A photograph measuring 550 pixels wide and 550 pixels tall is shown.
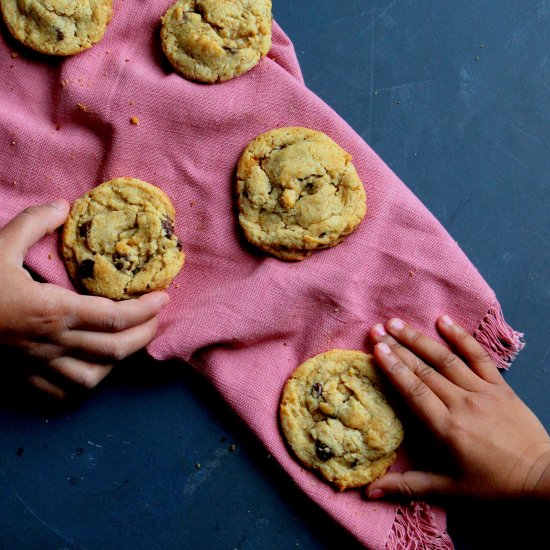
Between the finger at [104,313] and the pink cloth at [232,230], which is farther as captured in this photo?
the pink cloth at [232,230]

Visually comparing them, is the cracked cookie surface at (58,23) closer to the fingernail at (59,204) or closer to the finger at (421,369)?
the fingernail at (59,204)

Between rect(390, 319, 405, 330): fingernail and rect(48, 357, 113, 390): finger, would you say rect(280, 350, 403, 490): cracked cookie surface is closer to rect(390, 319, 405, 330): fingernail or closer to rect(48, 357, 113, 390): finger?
rect(390, 319, 405, 330): fingernail

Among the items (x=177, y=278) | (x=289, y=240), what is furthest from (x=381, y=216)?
(x=177, y=278)

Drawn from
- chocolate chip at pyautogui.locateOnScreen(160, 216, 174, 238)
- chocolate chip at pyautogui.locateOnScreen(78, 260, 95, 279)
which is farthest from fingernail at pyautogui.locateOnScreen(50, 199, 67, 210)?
chocolate chip at pyautogui.locateOnScreen(160, 216, 174, 238)

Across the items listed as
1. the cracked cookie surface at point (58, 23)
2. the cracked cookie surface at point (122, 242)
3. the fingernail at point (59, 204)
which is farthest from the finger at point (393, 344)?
the cracked cookie surface at point (58, 23)

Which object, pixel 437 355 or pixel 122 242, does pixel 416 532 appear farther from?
pixel 122 242

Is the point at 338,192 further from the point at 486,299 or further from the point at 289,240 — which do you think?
the point at 486,299

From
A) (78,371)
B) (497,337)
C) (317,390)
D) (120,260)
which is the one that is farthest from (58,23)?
(497,337)
